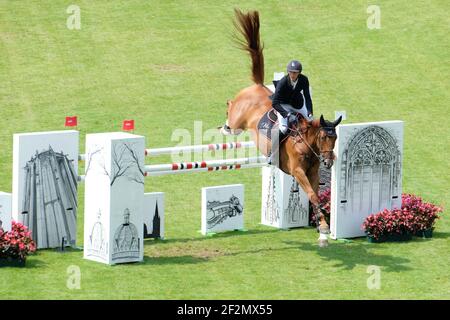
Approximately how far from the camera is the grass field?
1500cm

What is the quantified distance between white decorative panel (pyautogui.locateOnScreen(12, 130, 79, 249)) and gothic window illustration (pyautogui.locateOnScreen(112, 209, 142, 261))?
1.34 metres

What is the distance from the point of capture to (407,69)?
2809 cm

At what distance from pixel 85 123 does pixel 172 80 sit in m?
3.51

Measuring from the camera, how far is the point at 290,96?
660 inches

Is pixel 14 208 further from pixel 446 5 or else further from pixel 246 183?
pixel 446 5

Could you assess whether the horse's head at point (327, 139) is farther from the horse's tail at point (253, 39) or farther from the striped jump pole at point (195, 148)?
the horse's tail at point (253, 39)

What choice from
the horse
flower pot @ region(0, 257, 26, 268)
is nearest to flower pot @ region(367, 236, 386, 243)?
the horse

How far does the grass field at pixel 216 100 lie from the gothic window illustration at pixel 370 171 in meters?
0.70

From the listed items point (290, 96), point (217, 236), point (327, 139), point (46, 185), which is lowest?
point (217, 236)

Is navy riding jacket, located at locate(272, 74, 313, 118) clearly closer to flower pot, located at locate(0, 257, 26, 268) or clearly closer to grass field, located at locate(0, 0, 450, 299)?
grass field, located at locate(0, 0, 450, 299)

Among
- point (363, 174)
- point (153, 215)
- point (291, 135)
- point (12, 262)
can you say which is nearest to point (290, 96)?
point (291, 135)

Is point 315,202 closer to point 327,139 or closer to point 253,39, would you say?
point 327,139

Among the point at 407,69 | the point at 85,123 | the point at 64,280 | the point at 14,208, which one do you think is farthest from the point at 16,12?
the point at 64,280

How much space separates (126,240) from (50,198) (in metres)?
1.51
